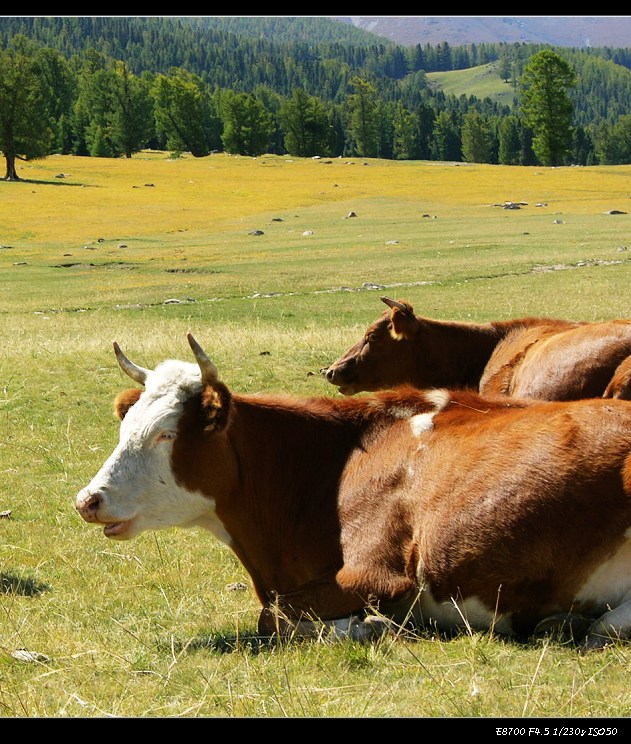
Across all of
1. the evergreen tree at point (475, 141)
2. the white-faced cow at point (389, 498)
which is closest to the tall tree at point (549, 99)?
the evergreen tree at point (475, 141)

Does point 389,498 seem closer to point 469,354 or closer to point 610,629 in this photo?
point 610,629

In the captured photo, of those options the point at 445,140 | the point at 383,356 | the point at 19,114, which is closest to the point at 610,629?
the point at 383,356

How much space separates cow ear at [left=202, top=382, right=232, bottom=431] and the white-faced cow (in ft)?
0.05

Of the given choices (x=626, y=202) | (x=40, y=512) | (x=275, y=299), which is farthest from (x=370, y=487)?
(x=626, y=202)

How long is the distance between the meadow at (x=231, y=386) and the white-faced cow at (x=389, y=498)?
343 millimetres

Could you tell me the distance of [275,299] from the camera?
29.8m

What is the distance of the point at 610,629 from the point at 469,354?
24.3ft

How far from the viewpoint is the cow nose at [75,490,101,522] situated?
6.52 m

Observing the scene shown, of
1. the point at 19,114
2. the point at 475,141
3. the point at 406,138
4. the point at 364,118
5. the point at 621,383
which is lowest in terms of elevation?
the point at 621,383

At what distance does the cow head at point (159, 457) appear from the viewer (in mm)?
6617

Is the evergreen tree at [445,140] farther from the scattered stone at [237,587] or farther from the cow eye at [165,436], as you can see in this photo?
the cow eye at [165,436]

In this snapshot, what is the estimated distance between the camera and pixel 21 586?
7930 mm

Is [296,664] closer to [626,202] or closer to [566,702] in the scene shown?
[566,702]
